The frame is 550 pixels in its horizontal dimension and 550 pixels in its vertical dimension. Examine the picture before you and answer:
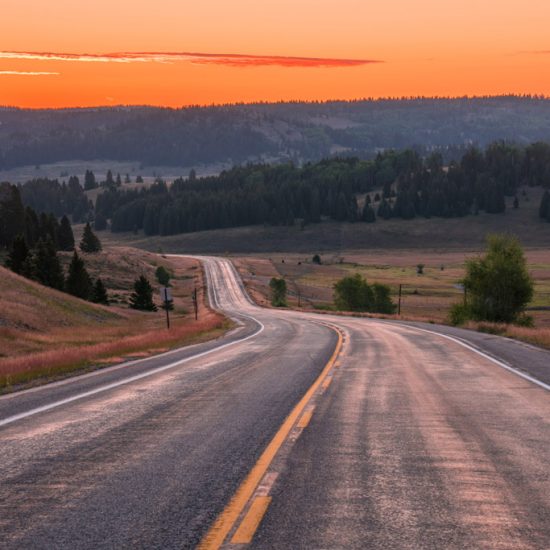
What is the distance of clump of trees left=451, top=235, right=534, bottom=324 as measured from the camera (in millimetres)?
58500

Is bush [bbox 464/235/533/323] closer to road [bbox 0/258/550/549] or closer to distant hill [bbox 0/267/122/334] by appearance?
distant hill [bbox 0/267/122/334]

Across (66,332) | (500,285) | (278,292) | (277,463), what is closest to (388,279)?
(278,292)

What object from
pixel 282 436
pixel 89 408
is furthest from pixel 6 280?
pixel 282 436

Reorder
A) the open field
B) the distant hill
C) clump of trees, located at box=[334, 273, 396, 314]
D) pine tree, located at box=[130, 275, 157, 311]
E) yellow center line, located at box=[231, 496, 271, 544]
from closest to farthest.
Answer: yellow center line, located at box=[231, 496, 271, 544] → the open field → the distant hill → pine tree, located at box=[130, 275, 157, 311] → clump of trees, located at box=[334, 273, 396, 314]

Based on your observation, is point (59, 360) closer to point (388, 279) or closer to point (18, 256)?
point (18, 256)

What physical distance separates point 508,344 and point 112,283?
8981cm

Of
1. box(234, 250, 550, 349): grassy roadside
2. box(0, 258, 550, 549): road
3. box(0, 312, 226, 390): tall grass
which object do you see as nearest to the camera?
box(0, 258, 550, 549): road

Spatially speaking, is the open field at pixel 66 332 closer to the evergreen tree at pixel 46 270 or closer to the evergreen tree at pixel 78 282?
the evergreen tree at pixel 78 282

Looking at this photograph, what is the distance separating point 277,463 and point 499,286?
52524 millimetres

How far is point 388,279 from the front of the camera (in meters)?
150

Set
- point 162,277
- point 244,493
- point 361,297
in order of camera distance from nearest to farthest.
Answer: point 244,493 → point 361,297 → point 162,277

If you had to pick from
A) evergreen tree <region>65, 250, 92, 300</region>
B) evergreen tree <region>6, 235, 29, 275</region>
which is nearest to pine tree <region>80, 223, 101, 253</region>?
evergreen tree <region>6, 235, 29, 275</region>

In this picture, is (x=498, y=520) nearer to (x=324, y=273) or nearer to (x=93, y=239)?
(x=93, y=239)

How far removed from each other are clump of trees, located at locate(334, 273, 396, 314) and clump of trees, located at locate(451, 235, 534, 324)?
4408cm
